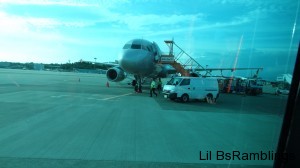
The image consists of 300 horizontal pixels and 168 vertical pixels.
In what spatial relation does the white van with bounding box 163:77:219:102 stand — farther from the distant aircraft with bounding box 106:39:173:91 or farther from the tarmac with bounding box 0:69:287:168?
the tarmac with bounding box 0:69:287:168

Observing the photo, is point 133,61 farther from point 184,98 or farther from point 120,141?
point 120,141

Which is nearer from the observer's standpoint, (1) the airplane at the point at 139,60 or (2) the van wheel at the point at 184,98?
(2) the van wheel at the point at 184,98

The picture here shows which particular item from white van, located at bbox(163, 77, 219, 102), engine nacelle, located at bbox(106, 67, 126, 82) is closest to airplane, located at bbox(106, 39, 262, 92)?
engine nacelle, located at bbox(106, 67, 126, 82)

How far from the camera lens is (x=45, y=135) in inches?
305

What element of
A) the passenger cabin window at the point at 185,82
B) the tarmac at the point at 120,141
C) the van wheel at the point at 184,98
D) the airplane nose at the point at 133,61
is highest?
the airplane nose at the point at 133,61

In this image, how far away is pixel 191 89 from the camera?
19922mm

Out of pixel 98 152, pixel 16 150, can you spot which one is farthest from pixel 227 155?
pixel 16 150

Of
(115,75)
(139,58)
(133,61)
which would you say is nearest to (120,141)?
(133,61)

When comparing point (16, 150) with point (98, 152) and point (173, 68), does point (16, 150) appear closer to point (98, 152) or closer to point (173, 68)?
point (98, 152)

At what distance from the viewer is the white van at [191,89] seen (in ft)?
64.2

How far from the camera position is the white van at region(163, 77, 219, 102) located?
19.6 m

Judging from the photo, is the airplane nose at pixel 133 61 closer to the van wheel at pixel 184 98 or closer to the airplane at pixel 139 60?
the airplane at pixel 139 60

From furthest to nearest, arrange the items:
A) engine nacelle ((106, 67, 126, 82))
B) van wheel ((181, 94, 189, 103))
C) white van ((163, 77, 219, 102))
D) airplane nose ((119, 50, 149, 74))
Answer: engine nacelle ((106, 67, 126, 82)), airplane nose ((119, 50, 149, 74)), white van ((163, 77, 219, 102)), van wheel ((181, 94, 189, 103))

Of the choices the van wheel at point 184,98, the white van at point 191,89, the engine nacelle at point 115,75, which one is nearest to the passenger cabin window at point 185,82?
the white van at point 191,89
